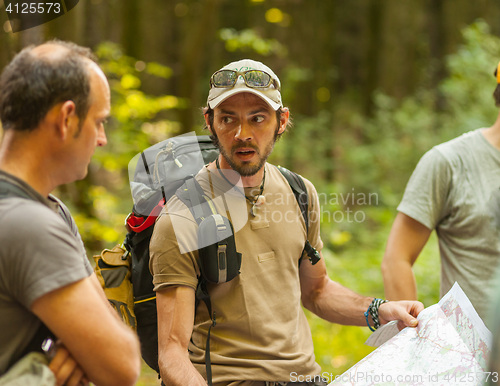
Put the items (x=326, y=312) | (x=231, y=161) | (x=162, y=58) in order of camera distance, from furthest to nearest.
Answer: (x=162, y=58) → (x=326, y=312) → (x=231, y=161)

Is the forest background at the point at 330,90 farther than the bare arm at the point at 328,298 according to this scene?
Yes

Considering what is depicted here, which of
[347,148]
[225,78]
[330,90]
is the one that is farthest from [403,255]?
[330,90]

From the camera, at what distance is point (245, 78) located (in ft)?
9.64

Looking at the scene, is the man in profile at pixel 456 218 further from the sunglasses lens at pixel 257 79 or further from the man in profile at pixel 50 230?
the man in profile at pixel 50 230

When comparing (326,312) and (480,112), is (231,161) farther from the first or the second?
(480,112)

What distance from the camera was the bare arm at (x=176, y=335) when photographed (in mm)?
2518

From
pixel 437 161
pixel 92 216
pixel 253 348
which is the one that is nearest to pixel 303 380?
pixel 253 348

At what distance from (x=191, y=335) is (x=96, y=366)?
3.17ft

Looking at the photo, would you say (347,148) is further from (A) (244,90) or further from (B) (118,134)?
(A) (244,90)

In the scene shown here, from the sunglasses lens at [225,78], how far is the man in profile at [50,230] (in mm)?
1058

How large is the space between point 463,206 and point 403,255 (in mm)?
487

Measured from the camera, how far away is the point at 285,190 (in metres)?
3.09

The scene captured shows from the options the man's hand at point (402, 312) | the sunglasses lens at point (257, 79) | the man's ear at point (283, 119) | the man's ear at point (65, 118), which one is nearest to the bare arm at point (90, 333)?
the man's ear at point (65, 118)

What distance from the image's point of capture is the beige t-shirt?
103 inches
